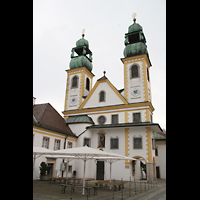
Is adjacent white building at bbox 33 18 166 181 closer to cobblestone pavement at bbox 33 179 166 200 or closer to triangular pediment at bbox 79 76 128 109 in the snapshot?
triangular pediment at bbox 79 76 128 109

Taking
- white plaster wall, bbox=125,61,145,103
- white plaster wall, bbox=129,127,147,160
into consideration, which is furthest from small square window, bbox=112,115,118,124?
white plaster wall, bbox=125,61,145,103

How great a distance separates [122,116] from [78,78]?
10.7 metres

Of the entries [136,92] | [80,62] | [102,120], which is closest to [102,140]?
[102,120]

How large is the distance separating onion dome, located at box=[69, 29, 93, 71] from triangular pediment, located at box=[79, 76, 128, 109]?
233 inches

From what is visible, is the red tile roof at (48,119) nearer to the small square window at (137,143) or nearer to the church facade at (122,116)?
the church facade at (122,116)

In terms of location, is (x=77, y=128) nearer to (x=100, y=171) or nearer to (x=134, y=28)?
(x=100, y=171)

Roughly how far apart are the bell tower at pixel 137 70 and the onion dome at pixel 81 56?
7.29 m

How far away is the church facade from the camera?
21859mm

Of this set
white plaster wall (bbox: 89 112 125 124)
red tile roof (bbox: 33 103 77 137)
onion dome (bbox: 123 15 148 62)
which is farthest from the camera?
onion dome (bbox: 123 15 148 62)
